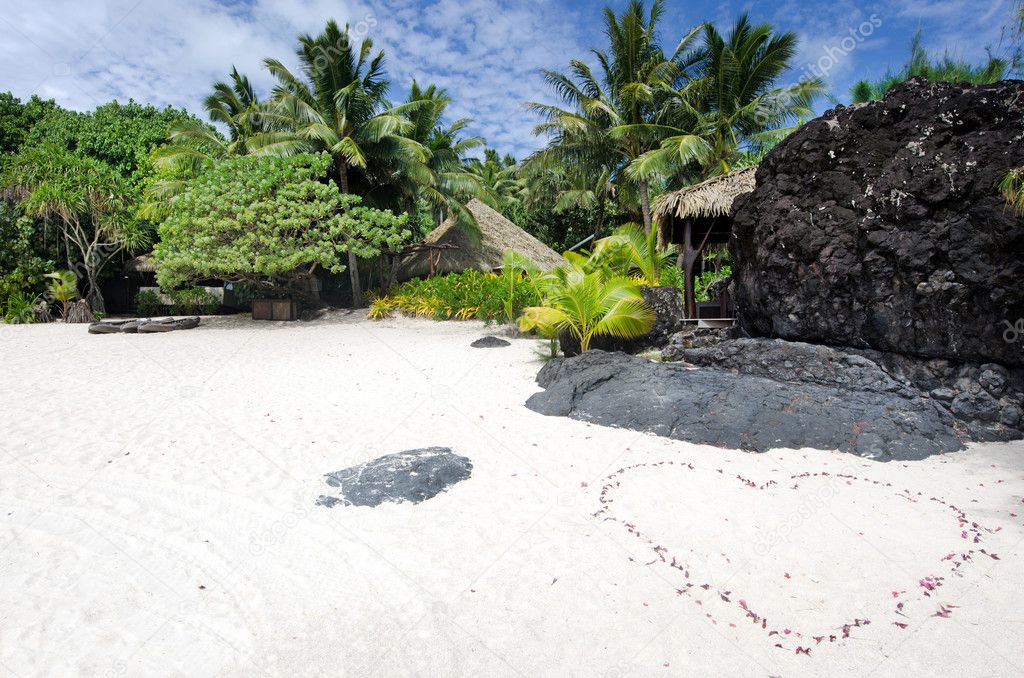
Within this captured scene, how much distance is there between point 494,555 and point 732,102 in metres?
17.8

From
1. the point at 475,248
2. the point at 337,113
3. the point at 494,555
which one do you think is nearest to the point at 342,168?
the point at 337,113

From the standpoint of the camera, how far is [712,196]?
11102mm

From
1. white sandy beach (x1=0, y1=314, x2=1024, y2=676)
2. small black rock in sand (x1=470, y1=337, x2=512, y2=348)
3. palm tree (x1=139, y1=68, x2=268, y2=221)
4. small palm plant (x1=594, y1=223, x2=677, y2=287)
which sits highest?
palm tree (x1=139, y1=68, x2=268, y2=221)

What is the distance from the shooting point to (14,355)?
30.6 feet

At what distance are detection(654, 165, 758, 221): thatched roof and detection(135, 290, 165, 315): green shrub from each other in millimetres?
16515

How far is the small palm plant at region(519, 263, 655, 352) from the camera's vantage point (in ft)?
26.1

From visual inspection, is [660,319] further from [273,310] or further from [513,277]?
[273,310]

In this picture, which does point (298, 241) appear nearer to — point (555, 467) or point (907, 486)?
point (555, 467)

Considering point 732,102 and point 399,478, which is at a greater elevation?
point 732,102

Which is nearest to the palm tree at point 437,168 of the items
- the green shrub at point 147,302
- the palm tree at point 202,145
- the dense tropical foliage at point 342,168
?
the dense tropical foliage at point 342,168

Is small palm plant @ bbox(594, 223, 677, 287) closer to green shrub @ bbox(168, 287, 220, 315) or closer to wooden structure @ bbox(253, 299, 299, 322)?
wooden structure @ bbox(253, 299, 299, 322)

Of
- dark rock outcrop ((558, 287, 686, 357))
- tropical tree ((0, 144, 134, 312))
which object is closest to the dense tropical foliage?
Answer: tropical tree ((0, 144, 134, 312))

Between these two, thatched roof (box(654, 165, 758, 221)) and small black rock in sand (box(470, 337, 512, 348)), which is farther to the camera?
thatched roof (box(654, 165, 758, 221))

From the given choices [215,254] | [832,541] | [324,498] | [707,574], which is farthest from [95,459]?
[215,254]
